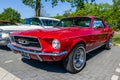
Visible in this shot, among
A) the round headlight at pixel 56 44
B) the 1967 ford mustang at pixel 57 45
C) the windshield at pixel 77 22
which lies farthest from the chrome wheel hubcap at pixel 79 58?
the windshield at pixel 77 22

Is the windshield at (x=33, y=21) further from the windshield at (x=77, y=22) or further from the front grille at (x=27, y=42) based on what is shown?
the front grille at (x=27, y=42)

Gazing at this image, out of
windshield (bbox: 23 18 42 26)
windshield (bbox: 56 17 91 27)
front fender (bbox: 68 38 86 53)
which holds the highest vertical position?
windshield (bbox: 56 17 91 27)

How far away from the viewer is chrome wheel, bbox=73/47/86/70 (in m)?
4.97

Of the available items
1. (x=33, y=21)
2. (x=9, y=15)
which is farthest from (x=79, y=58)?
(x=9, y=15)

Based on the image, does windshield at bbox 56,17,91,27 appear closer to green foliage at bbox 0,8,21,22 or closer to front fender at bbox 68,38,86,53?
front fender at bbox 68,38,86,53

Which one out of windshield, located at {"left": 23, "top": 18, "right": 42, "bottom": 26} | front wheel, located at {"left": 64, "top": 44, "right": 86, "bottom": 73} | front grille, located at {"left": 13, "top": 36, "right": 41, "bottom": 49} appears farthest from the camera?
windshield, located at {"left": 23, "top": 18, "right": 42, "bottom": 26}

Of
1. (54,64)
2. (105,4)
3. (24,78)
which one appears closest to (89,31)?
(54,64)

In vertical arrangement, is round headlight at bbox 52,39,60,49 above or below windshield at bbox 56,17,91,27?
below

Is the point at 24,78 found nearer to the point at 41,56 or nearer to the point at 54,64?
the point at 41,56

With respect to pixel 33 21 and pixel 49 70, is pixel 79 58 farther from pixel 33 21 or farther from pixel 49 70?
pixel 33 21

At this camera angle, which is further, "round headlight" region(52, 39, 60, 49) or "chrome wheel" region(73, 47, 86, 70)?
"chrome wheel" region(73, 47, 86, 70)

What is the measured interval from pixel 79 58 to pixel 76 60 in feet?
0.63

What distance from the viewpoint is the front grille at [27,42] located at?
4617 millimetres

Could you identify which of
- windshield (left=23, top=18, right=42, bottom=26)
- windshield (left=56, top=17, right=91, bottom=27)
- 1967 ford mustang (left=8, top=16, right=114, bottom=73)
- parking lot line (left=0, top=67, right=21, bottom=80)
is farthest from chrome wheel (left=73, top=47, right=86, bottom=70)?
windshield (left=23, top=18, right=42, bottom=26)
